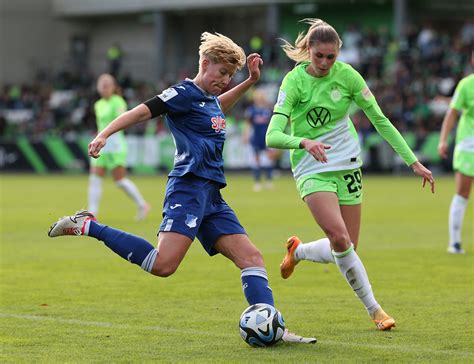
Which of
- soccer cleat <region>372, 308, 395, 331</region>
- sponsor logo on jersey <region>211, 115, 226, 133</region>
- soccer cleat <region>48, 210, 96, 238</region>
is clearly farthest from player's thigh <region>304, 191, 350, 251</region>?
soccer cleat <region>48, 210, 96, 238</region>

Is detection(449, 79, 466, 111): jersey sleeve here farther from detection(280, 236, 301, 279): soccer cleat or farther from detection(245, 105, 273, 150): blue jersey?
detection(245, 105, 273, 150): blue jersey

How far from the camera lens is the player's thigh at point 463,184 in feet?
43.8

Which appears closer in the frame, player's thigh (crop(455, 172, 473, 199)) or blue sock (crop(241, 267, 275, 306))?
blue sock (crop(241, 267, 275, 306))

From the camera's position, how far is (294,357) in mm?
7098

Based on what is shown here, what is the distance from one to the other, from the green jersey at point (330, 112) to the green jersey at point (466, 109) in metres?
4.95

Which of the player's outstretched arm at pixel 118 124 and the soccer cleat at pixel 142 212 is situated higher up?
the player's outstretched arm at pixel 118 124

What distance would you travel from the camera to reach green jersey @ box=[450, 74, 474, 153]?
518 inches

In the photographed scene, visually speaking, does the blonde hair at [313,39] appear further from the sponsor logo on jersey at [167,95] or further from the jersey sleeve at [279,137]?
the sponsor logo on jersey at [167,95]

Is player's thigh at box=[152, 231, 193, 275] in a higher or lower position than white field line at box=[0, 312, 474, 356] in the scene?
higher

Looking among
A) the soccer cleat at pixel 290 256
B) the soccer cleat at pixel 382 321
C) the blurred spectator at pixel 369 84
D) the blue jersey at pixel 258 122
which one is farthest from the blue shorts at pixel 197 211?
the blurred spectator at pixel 369 84

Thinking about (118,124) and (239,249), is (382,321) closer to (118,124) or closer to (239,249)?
(239,249)

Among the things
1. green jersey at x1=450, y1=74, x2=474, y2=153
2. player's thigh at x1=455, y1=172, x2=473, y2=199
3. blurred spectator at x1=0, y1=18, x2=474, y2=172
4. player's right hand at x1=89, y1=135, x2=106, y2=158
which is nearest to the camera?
player's right hand at x1=89, y1=135, x2=106, y2=158

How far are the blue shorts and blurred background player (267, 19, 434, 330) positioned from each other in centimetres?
80

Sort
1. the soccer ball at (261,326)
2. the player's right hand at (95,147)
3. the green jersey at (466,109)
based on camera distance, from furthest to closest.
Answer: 1. the green jersey at (466,109)
2. the soccer ball at (261,326)
3. the player's right hand at (95,147)
